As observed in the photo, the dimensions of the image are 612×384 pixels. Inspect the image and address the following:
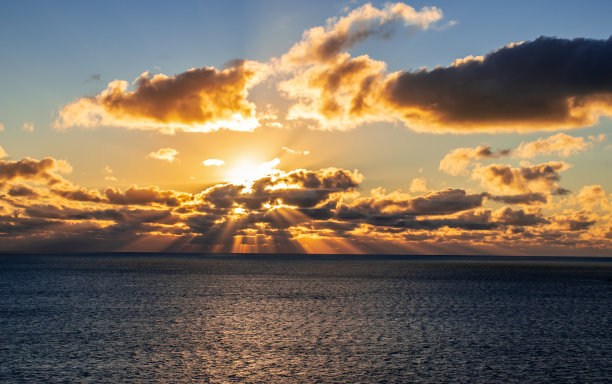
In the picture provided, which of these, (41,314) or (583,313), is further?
(583,313)

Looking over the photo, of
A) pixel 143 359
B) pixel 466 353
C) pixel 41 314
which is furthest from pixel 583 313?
pixel 41 314

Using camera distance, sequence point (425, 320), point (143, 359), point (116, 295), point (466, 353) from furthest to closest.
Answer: point (116, 295), point (425, 320), point (466, 353), point (143, 359)

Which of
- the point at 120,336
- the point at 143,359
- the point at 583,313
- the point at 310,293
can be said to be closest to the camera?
the point at 143,359

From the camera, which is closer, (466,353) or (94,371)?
(94,371)

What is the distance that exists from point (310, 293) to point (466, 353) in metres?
51.1

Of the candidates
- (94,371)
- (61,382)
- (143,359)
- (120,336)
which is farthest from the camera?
(120,336)

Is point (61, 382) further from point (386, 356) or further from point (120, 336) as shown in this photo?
point (386, 356)

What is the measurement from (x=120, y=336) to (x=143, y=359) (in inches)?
362

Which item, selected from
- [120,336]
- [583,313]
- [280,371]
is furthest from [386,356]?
[583,313]

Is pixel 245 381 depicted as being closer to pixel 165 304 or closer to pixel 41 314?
pixel 41 314

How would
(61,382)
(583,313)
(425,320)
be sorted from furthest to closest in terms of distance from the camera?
(583,313) < (425,320) < (61,382)

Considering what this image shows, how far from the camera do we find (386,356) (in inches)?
1335

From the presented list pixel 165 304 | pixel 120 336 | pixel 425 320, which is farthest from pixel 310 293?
pixel 120 336

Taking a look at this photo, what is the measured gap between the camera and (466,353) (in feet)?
116
